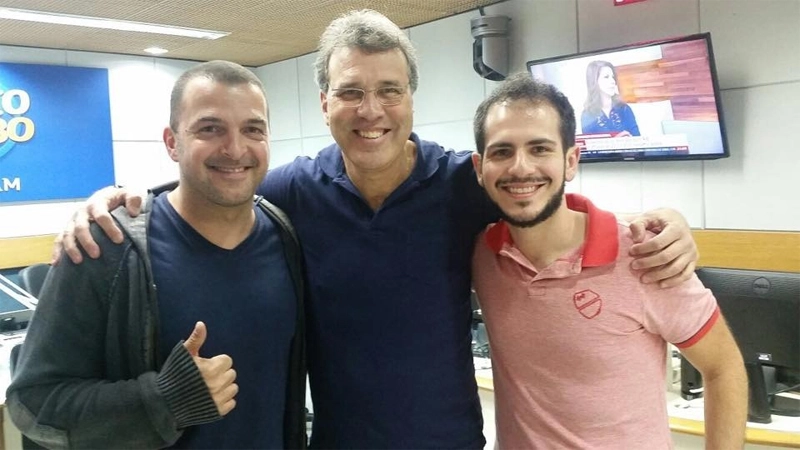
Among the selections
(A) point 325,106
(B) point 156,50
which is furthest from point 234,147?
(B) point 156,50

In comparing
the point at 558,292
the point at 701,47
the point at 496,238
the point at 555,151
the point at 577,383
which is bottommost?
the point at 577,383

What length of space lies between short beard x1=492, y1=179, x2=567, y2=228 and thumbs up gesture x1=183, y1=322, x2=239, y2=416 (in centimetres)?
69

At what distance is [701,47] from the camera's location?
11.2 ft

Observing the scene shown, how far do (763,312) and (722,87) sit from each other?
171 cm

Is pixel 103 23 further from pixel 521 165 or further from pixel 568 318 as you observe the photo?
pixel 568 318

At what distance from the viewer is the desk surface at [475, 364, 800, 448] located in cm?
225

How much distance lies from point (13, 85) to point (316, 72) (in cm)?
454

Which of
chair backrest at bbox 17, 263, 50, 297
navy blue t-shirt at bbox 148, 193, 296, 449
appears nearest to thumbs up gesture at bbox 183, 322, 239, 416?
navy blue t-shirt at bbox 148, 193, 296, 449

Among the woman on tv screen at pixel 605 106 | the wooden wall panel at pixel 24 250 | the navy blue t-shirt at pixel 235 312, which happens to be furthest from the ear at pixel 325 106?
the wooden wall panel at pixel 24 250

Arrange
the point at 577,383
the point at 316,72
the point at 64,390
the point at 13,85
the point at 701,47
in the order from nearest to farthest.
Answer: the point at 64,390 → the point at 577,383 → the point at 316,72 → the point at 701,47 → the point at 13,85

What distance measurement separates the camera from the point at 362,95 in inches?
64.9

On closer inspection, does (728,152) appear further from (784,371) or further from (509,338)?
(509,338)

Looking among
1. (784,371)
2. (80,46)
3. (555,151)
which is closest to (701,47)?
(784,371)

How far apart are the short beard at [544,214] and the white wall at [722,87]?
8.23 ft
